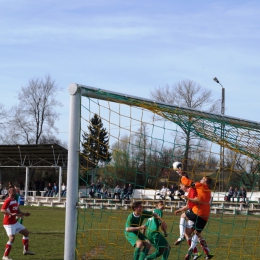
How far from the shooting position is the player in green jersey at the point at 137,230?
29.5ft

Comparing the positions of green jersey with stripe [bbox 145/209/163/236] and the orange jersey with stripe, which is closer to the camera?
green jersey with stripe [bbox 145/209/163/236]

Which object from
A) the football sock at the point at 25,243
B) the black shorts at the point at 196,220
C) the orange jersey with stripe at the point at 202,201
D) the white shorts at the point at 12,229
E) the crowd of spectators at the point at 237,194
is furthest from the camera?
the crowd of spectators at the point at 237,194

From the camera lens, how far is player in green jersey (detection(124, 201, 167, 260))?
8.98 meters

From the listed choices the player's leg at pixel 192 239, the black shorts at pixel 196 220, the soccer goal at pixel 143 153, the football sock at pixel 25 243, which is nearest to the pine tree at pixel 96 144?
the soccer goal at pixel 143 153

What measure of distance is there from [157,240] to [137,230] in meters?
0.51

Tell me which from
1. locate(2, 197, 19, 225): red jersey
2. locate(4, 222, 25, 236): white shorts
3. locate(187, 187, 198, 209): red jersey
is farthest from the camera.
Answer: locate(2, 197, 19, 225): red jersey

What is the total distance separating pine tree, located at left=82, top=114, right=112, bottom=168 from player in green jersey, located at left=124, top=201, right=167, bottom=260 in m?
1.25

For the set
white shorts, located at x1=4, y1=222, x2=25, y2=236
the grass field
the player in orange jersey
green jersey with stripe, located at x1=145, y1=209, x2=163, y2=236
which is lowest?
the grass field

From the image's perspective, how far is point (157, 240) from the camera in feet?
31.0

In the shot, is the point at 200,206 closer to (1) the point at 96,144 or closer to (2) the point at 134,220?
(2) the point at 134,220

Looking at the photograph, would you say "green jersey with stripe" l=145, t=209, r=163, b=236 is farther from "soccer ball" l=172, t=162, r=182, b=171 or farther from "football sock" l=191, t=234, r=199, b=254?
"football sock" l=191, t=234, r=199, b=254

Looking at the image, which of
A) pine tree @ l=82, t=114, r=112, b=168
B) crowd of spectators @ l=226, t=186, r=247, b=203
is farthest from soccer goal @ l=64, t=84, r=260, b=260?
crowd of spectators @ l=226, t=186, r=247, b=203

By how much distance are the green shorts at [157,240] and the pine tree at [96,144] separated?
Answer: 6.44 ft

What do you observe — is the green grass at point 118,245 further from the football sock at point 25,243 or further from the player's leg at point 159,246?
the football sock at point 25,243
